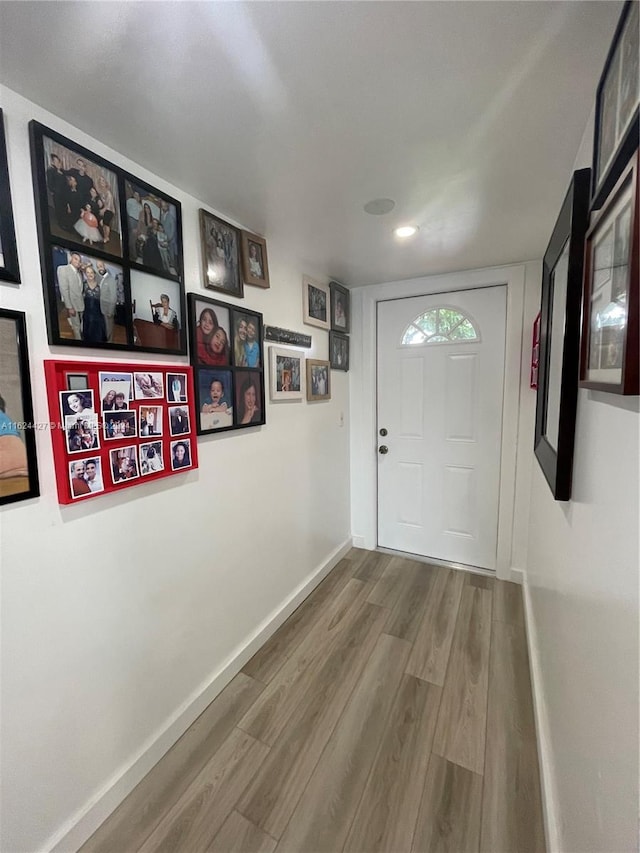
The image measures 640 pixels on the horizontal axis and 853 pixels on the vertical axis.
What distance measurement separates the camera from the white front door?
8.01 feet

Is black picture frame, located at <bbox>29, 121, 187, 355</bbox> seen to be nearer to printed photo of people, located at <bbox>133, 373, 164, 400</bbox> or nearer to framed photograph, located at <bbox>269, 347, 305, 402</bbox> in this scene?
printed photo of people, located at <bbox>133, 373, 164, 400</bbox>

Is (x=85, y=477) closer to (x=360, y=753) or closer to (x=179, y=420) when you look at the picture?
(x=179, y=420)

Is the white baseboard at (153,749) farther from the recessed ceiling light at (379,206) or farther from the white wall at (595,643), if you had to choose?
the recessed ceiling light at (379,206)

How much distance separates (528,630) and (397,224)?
2.22 m

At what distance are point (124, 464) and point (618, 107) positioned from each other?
1.53 m

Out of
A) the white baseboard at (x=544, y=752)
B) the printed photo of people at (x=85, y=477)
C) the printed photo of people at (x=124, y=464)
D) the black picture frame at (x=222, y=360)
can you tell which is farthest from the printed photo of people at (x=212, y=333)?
the white baseboard at (x=544, y=752)

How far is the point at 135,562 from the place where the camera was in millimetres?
1254

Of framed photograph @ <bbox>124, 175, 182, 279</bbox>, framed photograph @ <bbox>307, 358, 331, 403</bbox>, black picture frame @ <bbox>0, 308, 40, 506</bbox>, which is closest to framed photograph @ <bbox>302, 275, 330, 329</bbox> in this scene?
framed photograph @ <bbox>307, 358, 331, 403</bbox>

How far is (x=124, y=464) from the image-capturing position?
1183mm

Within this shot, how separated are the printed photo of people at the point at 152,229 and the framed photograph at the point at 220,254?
153mm

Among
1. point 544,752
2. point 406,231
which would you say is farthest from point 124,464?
point 544,752

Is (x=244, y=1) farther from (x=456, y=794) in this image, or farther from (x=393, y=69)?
(x=456, y=794)

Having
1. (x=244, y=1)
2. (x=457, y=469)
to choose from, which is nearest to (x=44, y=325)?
(x=244, y=1)

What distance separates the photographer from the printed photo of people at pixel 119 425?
3.71 ft
